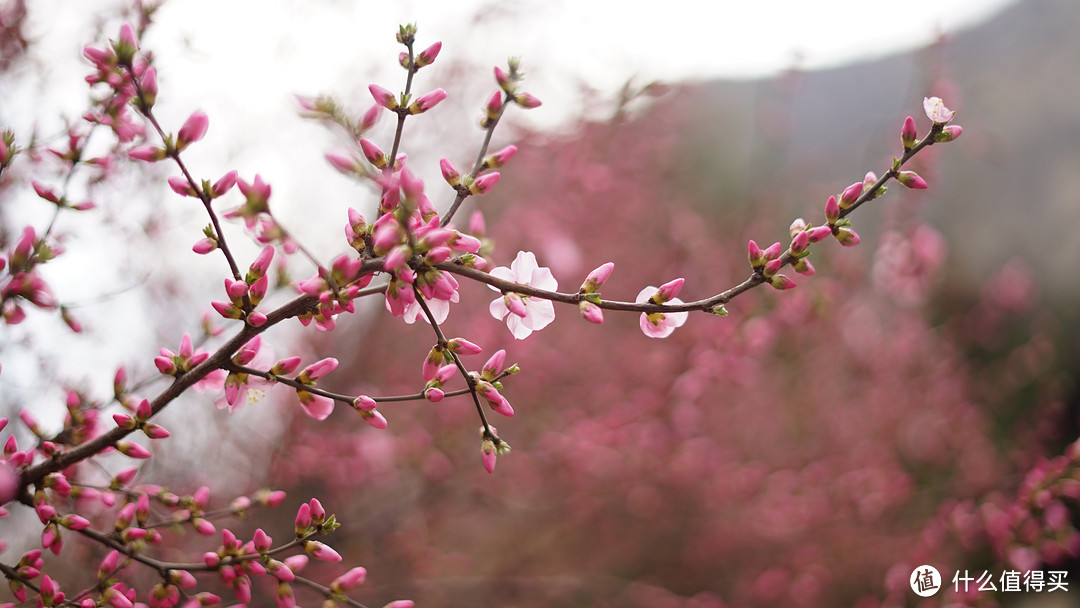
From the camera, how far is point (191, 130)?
30.6 inches

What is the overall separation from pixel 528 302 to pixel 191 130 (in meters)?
0.49

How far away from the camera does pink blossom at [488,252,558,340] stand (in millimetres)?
869

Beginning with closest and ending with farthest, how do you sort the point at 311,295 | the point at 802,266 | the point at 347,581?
the point at 311,295 < the point at 802,266 < the point at 347,581

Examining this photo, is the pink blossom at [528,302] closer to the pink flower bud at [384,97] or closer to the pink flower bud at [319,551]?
the pink flower bud at [384,97]

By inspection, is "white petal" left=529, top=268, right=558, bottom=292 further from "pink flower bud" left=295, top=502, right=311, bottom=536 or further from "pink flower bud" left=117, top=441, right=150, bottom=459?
"pink flower bud" left=117, top=441, right=150, bottom=459

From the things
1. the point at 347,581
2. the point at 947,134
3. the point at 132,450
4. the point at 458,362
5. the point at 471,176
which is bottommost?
the point at 347,581

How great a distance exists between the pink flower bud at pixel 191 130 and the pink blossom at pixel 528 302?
1.41ft

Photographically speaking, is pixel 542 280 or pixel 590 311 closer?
pixel 590 311

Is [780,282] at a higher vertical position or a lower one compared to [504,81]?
lower

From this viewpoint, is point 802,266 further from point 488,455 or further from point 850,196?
point 488,455

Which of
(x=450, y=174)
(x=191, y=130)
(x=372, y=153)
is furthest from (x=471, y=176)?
(x=191, y=130)

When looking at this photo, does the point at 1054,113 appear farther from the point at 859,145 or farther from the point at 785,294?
the point at 785,294

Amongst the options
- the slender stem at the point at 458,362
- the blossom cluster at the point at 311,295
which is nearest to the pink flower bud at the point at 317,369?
the blossom cluster at the point at 311,295

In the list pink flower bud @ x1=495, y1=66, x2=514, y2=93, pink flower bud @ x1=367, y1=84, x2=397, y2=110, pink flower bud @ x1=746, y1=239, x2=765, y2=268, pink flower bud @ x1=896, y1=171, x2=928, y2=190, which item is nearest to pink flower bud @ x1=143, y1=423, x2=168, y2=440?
pink flower bud @ x1=367, y1=84, x2=397, y2=110
